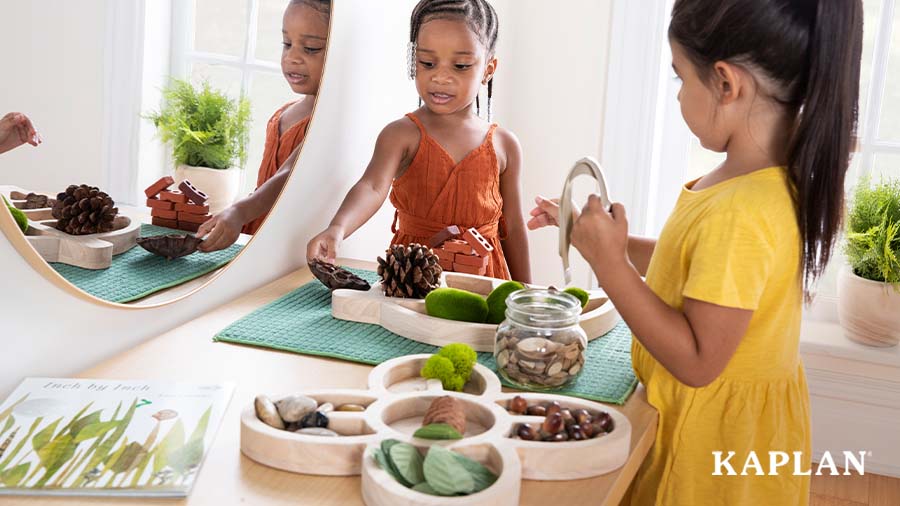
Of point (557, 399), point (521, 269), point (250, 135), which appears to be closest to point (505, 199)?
point (521, 269)

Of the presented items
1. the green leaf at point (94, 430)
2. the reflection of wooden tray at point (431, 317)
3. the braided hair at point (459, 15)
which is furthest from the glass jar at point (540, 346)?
the braided hair at point (459, 15)

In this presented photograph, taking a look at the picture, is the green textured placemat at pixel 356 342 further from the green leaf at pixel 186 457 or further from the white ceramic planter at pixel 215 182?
the green leaf at pixel 186 457

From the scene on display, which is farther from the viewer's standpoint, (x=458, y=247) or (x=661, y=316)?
(x=458, y=247)

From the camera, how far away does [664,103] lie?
2447mm

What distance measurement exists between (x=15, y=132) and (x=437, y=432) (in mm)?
478

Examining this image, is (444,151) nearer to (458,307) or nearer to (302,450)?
(458,307)

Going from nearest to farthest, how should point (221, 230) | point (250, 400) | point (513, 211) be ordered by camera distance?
point (250, 400)
point (221, 230)
point (513, 211)

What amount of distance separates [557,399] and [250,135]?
1.77ft

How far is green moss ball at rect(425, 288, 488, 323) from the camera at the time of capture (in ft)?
3.94

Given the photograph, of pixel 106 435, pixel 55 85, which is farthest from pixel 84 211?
pixel 106 435

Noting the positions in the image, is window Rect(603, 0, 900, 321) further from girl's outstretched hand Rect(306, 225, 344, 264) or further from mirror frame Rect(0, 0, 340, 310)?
mirror frame Rect(0, 0, 340, 310)

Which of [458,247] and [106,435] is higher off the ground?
[458,247]

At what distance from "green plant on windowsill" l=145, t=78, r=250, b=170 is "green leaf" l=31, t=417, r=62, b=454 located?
337 mm

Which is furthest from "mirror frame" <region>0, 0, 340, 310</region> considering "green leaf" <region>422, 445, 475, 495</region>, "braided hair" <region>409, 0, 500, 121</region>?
"braided hair" <region>409, 0, 500, 121</region>
